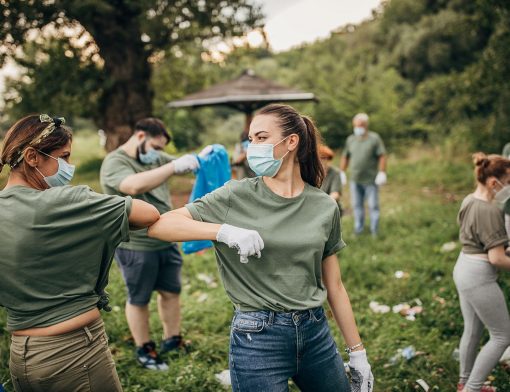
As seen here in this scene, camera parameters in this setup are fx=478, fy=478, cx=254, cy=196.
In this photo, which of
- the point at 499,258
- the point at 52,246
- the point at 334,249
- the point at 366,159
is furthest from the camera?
the point at 366,159

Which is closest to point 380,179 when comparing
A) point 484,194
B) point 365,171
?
point 365,171

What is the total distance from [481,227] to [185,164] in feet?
6.95

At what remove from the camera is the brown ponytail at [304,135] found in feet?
7.41

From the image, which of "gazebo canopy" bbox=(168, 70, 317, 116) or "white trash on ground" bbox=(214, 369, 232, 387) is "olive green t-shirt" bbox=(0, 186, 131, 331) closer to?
"white trash on ground" bbox=(214, 369, 232, 387)

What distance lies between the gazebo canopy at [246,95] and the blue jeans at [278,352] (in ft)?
27.4

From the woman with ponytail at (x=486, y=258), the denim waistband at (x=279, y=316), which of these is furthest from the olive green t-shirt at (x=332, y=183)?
the denim waistband at (x=279, y=316)

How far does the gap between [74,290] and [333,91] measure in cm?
1914

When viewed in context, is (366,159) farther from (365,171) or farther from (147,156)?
(147,156)

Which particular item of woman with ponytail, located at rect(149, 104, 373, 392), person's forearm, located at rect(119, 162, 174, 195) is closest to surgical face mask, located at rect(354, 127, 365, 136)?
person's forearm, located at rect(119, 162, 174, 195)

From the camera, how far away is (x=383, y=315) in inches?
201

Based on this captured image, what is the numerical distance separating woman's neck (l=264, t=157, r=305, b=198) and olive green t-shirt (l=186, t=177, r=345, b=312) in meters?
0.05

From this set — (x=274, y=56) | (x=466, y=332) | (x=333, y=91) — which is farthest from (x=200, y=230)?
(x=274, y=56)

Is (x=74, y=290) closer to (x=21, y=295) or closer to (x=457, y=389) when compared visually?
(x=21, y=295)

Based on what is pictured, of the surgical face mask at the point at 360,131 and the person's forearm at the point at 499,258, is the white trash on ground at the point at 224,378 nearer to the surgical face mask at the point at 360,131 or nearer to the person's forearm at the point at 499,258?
the person's forearm at the point at 499,258
